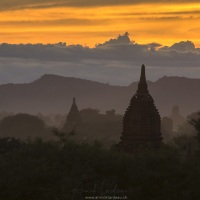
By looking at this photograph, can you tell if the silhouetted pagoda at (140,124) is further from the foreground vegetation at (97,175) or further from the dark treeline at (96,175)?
the foreground vegetation at (97,175)

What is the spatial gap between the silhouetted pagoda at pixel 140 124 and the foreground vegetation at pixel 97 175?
2115cm

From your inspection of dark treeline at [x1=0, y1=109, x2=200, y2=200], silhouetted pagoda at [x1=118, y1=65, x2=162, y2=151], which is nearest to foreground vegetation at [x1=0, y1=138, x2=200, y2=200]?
dark treeline at [x1=0, y1=109, x2=200, y2=200]

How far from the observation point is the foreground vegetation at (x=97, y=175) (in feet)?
179

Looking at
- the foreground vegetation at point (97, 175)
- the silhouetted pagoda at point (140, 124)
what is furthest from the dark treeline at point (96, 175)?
the silhouetted pagoda at point (140, 124)

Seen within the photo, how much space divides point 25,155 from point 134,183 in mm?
9185

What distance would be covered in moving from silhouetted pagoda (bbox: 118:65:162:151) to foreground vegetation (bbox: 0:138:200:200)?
21148 mm

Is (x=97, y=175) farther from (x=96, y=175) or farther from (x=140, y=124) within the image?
(x=140, y=124)

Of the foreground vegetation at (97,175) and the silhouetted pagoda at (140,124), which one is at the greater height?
the silhouetted pagoda at (140,124)

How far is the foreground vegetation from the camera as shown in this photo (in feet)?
179

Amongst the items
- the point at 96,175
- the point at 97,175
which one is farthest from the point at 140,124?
the point at 96,175

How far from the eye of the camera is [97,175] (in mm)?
56656

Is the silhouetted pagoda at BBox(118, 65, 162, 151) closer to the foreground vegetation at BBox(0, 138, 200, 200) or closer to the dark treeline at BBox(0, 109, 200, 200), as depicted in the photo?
the dark treeline at BBox(0, 109, 200, 200)

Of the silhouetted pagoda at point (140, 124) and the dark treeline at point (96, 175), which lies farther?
the silhouetted pagoda at point (140, 124)

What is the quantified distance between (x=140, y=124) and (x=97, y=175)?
26194mm
